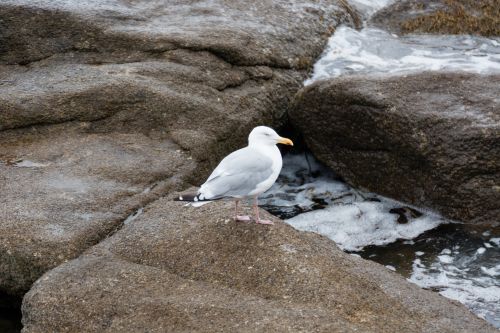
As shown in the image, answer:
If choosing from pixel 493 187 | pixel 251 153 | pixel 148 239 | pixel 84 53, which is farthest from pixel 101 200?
pixel 493 187

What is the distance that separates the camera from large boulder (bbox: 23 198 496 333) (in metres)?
4.60

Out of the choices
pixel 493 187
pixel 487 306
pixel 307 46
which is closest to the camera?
pixel 487 306

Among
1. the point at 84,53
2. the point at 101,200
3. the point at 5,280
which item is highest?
the point at 84,53

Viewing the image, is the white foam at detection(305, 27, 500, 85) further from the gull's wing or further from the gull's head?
the gull's wing

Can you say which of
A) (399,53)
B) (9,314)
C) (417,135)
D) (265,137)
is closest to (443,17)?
(399,53)

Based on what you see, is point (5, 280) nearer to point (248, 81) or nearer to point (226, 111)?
point (226, 111)

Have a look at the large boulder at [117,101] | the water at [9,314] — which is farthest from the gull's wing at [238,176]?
the water at [9,314]

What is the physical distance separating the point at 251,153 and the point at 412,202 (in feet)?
9.78

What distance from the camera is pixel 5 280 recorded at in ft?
18.3

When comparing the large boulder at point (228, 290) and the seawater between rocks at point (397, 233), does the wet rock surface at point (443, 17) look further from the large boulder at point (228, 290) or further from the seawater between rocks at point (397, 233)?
the large boulder at point (228, 290)

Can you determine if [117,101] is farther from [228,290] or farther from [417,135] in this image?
[228,290]

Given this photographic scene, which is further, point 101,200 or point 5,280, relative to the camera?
point 101,200

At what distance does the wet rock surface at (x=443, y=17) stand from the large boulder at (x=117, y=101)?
191 centimetres

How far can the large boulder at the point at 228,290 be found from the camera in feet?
15.1
